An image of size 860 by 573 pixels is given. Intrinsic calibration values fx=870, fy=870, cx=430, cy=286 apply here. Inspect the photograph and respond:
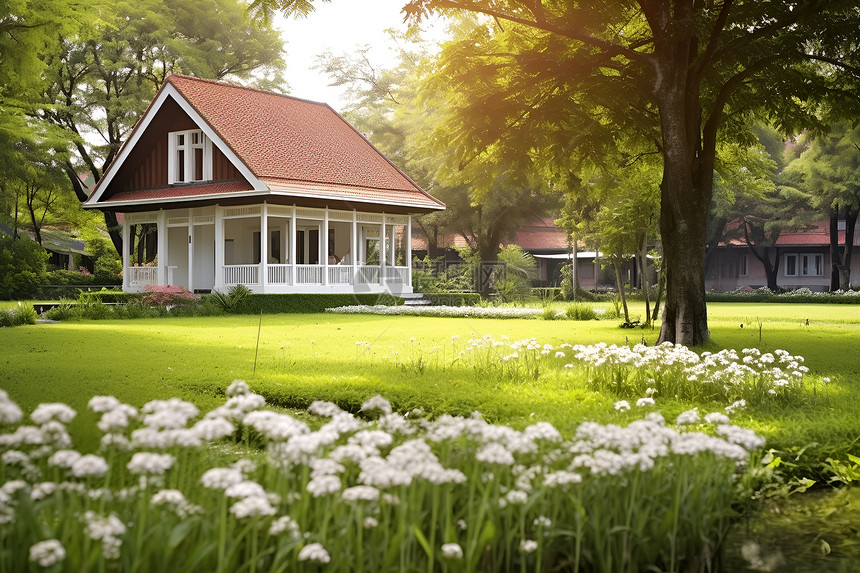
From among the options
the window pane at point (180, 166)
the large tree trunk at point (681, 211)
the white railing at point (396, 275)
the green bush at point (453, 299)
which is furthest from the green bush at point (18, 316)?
the green bush at point (453, 299)

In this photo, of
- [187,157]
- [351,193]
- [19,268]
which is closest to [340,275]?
[351,193]

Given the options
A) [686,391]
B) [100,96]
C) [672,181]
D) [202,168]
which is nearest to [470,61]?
[672,181]

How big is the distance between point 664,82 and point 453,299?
18.6 m

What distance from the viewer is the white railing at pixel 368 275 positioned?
32.8m

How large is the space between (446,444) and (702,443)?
4.09ft

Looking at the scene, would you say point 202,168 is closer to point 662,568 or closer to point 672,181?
point 672,181

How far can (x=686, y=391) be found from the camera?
30.4 feet

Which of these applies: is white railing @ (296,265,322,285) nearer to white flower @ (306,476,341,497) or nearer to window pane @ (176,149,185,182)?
window pane @ (176,149,185,182)

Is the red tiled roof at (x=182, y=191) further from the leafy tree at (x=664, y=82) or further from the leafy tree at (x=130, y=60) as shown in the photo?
the leafy tree at (x=664, y=82)

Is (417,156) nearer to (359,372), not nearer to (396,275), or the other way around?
(396,275)

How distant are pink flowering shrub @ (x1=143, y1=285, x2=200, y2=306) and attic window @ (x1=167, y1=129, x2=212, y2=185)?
5.27 m

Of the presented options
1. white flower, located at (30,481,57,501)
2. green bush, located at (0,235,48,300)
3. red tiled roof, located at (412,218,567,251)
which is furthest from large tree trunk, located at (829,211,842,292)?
white flower, located at (30,481,57,501)

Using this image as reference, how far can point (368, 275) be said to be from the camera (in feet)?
109

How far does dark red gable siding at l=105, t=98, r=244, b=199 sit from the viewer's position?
32.5m
